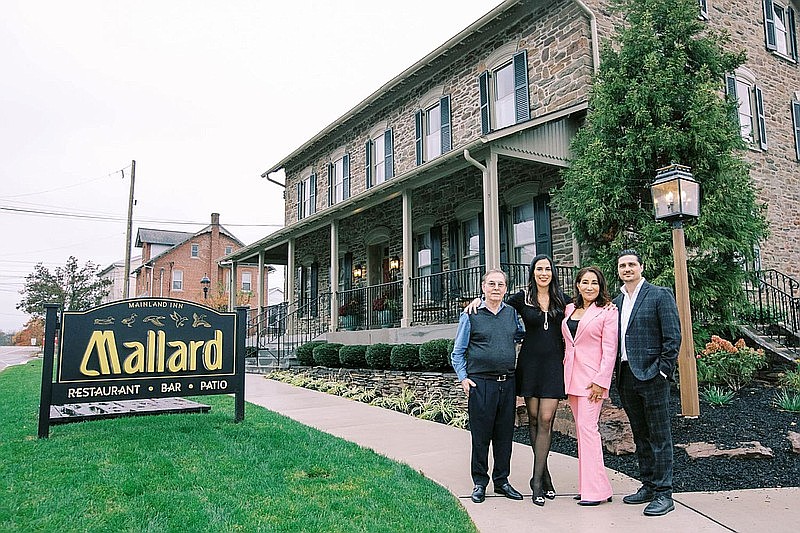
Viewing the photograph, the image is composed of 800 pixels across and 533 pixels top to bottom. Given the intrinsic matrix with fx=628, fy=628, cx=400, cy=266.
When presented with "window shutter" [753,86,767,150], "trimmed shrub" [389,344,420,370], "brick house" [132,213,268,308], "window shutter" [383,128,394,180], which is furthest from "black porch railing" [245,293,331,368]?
"brick house" [132,213,268,308]

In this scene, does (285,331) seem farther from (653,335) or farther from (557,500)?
(653,335)

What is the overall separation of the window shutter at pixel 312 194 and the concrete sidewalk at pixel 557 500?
520 inches

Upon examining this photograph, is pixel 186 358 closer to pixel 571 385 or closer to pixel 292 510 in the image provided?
pixel 292 510

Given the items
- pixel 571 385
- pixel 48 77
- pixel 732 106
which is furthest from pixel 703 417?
pixel 48 77

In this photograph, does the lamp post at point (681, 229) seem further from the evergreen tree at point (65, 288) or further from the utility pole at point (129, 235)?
the evergreen tree at point (65, 288)

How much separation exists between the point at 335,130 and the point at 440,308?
8.63 meters

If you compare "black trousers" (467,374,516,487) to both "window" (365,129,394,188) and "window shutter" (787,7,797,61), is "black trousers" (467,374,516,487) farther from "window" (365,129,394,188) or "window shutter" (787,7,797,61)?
"window shutter" (787,7,797,61)

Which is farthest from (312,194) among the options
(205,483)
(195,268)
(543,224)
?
(195,268)

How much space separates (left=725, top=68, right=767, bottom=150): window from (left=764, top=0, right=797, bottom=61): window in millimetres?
1365

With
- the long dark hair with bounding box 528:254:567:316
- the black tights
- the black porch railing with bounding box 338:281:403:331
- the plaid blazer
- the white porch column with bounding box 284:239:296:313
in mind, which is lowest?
the black tights

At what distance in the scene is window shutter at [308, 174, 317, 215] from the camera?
64.0 ft

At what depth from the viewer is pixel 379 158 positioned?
16.2 meters

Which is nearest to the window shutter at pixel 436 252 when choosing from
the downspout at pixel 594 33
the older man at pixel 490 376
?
the downspout at pixel 594 33

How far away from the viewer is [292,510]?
3.67 metres
